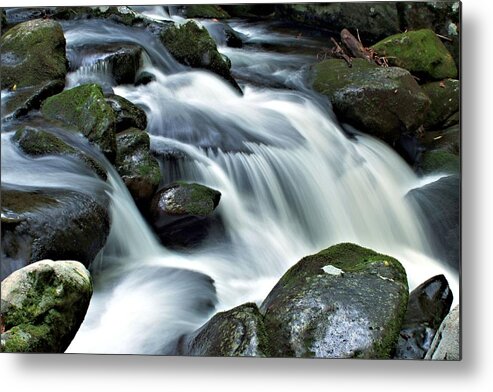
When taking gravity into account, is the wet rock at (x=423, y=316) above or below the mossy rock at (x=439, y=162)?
below

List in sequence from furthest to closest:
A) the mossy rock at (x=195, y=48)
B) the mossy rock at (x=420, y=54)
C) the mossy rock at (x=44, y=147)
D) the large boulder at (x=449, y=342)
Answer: the mossy rock at (x=195, y=48) < the mossy rock at (x=44, y=147) < the mossy rock at (x=420, y=54) < the large boulder at (x=449, y=342)

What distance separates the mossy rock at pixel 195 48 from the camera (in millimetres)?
3529

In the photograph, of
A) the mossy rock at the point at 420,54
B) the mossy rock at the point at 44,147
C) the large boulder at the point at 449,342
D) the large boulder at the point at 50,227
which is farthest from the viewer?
the mossy rock at the point at 44,147

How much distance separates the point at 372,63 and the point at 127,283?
152cm

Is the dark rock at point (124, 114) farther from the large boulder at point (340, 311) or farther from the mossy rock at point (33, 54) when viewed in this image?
the large boulder at point (340, 311)

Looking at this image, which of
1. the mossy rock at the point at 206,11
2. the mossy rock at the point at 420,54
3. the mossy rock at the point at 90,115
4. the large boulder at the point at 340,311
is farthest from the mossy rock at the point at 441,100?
the mossy rock at the point at 90,115

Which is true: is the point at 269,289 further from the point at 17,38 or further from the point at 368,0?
the point at 17,38

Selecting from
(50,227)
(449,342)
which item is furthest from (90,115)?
(449,342)

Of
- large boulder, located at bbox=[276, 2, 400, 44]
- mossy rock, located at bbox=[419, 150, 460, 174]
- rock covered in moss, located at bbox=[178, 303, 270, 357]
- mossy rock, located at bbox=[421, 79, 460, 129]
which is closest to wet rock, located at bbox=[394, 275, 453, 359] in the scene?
mossy rock, located at bbox=[419, 150, 460, 174]

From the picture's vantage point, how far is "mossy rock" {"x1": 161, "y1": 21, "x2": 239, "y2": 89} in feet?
11.6

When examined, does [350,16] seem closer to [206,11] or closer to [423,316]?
[206,11]

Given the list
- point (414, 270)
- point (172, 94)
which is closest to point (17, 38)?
point (172, 94)

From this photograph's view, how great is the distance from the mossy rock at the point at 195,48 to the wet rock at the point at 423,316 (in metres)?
1.27

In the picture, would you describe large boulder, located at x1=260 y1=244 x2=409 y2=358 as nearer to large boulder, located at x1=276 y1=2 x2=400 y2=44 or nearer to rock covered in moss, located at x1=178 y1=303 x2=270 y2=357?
rock covered in moss, located at x1=178 y1=303 x2=270 y2=357
